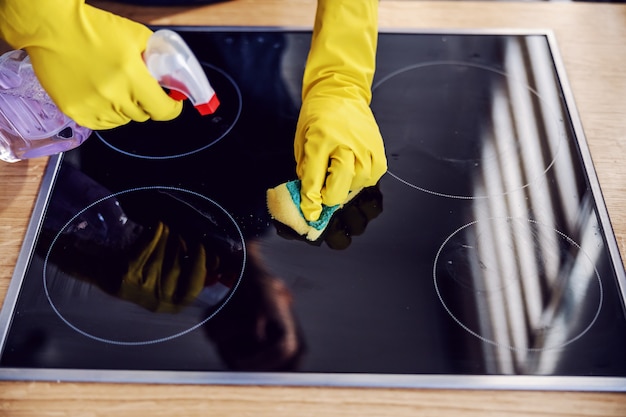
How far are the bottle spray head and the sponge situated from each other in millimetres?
130

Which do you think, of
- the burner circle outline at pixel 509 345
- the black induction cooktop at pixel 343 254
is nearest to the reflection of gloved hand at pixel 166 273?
the black induction cooktop at pixel 343 254

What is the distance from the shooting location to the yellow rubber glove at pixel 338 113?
0.75 m

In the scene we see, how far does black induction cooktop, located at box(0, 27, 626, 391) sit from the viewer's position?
686 mm

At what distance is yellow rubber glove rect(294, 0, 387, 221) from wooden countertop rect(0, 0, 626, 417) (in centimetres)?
16

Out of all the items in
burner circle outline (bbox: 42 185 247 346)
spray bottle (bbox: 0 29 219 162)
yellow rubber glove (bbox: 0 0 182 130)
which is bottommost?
burner circle outline (bbox: 42 185 247 346)

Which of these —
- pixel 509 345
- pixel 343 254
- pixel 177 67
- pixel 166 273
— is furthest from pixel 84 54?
pixel 509 345

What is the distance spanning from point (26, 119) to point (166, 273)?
29 centimetres

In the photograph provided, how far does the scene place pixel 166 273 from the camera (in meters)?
0.75

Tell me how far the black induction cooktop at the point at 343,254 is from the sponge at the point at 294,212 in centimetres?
1

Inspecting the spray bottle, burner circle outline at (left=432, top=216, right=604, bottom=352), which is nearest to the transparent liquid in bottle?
the spray bottle

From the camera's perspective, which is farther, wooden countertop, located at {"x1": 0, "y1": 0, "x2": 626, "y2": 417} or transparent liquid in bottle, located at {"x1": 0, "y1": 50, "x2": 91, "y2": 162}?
transparent liquid in bottle, located at {"x1": 0, "y1": 50, "x2": 91, "y2": 162}

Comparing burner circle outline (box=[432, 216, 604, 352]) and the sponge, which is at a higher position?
the sponge

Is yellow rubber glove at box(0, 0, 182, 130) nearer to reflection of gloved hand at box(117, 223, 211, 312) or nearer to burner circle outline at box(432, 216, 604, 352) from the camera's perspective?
reflection of gloved hand at box(117, 223, 211, 312)

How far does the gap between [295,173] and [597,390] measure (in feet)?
1.37
